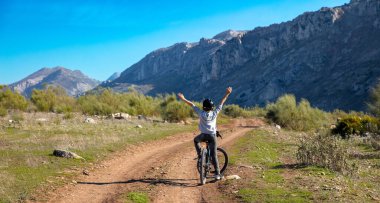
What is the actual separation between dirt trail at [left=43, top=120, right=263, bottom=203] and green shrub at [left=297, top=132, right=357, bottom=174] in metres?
4.82

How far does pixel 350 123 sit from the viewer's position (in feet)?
122

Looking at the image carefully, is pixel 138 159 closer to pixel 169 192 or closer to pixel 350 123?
pixel 169 192

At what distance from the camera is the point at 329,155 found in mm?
15836

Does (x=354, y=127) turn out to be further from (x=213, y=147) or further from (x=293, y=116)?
(x=213, y=147)

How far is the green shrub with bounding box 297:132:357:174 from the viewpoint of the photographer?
50.9 ft

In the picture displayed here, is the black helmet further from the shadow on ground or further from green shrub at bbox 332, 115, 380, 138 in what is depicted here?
green shrub at bbox 332, 115, 380, 138

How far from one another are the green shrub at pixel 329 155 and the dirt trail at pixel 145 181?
4817mm

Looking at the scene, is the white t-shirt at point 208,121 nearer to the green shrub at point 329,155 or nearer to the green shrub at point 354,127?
the green shrub at point 329,155

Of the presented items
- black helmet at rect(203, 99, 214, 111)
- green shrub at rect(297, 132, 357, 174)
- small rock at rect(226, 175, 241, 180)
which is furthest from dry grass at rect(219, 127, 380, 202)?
black helmet at rect(203, 99, 214, 111)

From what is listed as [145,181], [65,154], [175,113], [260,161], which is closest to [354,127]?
[175,113]

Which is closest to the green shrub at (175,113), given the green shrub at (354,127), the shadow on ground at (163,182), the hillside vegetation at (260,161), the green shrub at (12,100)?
the hillside vegetation at (260,161)

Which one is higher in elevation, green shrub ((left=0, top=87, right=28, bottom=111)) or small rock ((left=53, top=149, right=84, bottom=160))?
green shrub ((left=0, top=87, right=28, bottom=111))

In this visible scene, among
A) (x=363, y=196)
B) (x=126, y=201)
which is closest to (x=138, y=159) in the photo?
(x=126, y=201)

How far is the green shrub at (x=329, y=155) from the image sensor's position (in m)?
15.5
